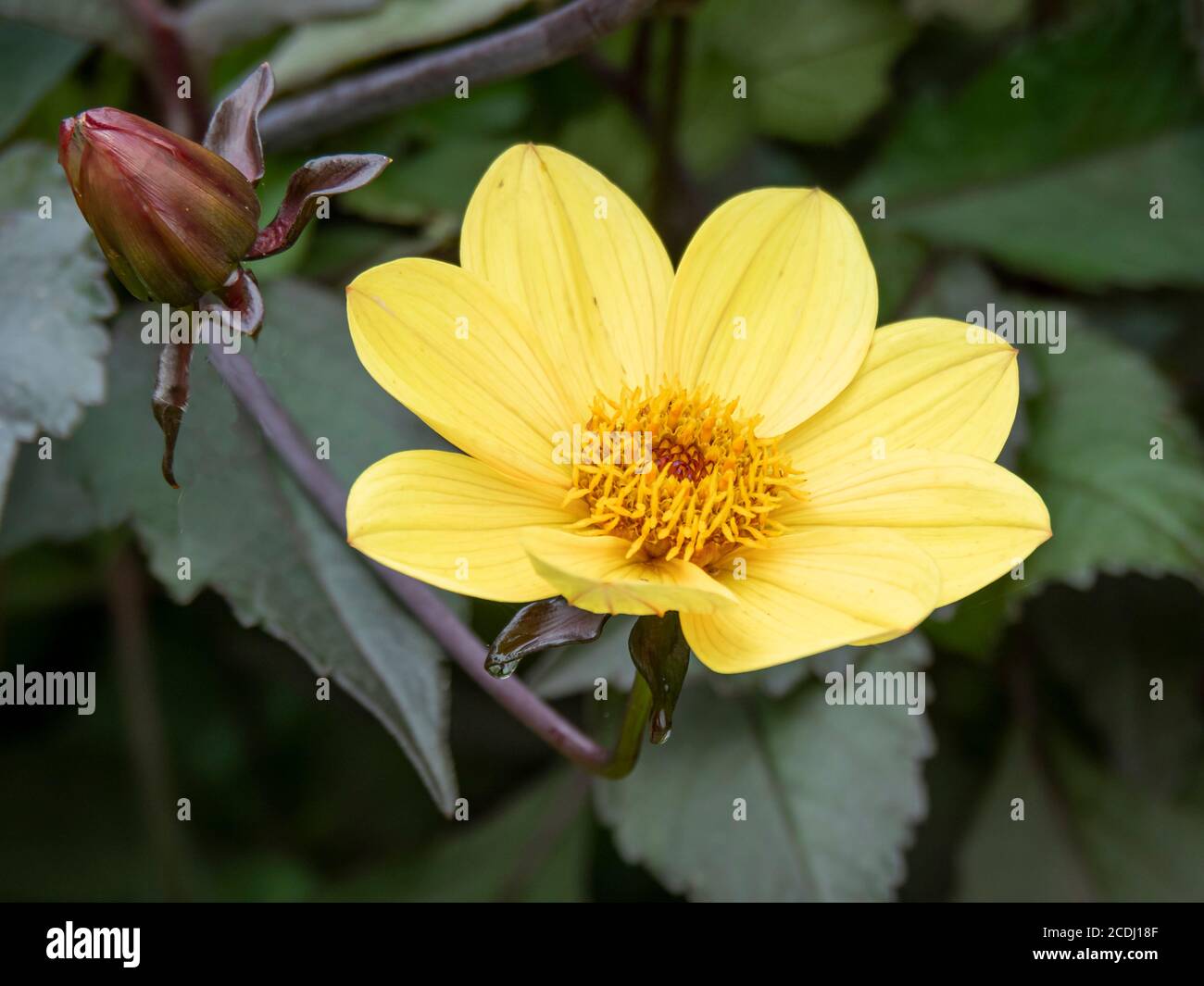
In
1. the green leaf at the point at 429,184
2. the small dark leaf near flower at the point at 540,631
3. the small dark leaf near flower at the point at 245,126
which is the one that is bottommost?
the small dark leaf near flower at the point at 540,631

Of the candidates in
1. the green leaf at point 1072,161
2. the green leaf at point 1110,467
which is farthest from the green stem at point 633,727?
the green leaf at point 1072,161

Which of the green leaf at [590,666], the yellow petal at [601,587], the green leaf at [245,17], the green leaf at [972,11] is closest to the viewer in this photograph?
the yellow petal at [601,587]

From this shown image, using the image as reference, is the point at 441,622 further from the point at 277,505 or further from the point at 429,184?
the point at 429,184

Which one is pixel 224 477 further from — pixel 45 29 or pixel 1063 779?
pixel 1063 779

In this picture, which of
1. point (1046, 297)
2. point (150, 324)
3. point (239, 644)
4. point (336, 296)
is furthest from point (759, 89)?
point (239, 644)

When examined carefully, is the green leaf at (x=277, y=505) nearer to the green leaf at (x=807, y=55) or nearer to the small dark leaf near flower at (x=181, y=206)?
the small dark leaf near flower at (x=181, y=206)

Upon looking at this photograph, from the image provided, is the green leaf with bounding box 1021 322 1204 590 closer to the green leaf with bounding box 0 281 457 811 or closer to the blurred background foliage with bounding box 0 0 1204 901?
the blurred background foliage with bounding box 0 0 1204 901
